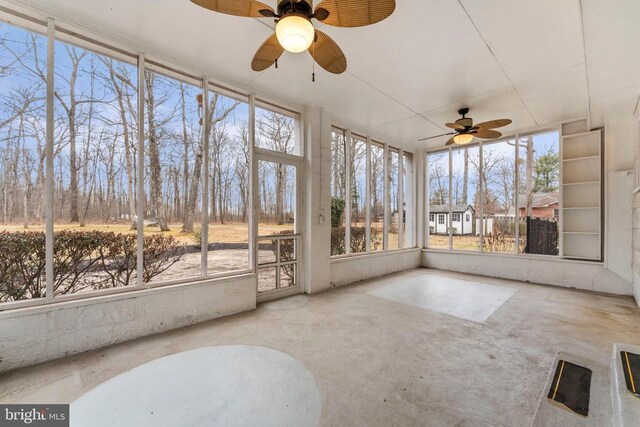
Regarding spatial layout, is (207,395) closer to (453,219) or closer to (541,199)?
(453,219)

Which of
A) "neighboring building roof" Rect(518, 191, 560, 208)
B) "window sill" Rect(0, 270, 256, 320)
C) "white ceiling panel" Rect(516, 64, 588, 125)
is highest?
"white ceiling panel" Rect(516, 64, 588, 125)

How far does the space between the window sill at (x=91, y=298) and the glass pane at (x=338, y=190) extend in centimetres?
249

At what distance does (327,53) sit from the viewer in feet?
7.77

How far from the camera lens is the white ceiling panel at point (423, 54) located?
2.58 metres

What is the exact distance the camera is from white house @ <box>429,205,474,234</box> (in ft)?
21.5

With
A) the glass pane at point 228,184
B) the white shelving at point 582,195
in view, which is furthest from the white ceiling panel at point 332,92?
A: the white shelving at point 582,195

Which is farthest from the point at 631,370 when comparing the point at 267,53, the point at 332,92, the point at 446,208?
the point at 446,208

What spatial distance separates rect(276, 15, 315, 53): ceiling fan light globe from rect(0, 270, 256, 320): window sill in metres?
2.96

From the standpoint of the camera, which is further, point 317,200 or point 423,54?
point 317,200

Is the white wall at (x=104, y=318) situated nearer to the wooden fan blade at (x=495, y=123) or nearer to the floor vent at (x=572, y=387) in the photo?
the floor vent at (x=572, y=387)

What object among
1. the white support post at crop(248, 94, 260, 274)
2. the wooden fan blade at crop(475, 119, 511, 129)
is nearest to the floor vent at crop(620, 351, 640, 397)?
the wooden fan blade at crop(475, 119, 511, 129)

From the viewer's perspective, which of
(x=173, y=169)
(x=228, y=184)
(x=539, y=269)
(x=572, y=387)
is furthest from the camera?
(x=539, y=269)

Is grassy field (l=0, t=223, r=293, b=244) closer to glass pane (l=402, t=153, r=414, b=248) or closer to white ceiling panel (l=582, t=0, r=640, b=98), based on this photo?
glass pane (l=402, t=153, r=414, b=248)

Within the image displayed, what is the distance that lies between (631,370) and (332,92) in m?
4.37
